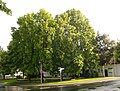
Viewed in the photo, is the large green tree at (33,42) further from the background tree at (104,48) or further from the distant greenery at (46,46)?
the background tree at (104,48)

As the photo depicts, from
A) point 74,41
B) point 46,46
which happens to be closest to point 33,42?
point 46,46

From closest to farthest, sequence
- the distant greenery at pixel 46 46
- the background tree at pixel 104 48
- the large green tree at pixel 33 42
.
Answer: the large green tree at pixel 33 42, the distant greenery at pixel 46 46, the background tree at pixel 104 48

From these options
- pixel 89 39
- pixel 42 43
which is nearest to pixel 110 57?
pixel 89 39

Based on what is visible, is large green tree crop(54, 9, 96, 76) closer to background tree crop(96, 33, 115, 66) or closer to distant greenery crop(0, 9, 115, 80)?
distant greenery crop(0, 9, 115, 80)

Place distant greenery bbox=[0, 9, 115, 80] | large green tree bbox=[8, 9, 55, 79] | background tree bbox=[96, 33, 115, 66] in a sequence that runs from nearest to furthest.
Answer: large green tree bbox=[8, 9, 55, 79] < distant greenery bbox=[0, 9, 115, 80] < background tree bbox=[96, 33, 115, 66]

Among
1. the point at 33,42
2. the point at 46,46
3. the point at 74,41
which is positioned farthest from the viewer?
the point at 74,41

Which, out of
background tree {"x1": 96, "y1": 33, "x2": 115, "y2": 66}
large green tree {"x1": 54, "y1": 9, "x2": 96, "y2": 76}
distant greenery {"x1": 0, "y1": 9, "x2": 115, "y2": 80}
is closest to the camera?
distant greenery {"x1": 0, "y1": 9, "x2": 115, "y2": 80}

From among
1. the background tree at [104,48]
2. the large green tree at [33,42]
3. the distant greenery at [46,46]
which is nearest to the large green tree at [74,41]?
the distant greenery at [46,46]

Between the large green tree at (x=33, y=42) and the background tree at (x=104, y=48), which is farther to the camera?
the background tree at (x=104, y=48)

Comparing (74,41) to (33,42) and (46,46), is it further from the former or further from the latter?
(33,42)

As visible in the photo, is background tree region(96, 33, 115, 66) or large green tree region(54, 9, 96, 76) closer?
large green tree region(54, 9, 96, 76)

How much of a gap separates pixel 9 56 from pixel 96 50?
24.9m

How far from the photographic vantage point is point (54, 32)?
50906mm

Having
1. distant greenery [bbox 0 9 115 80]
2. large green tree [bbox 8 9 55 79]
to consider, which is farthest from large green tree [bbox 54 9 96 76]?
large green tree [bbox 8 9 55 79]
